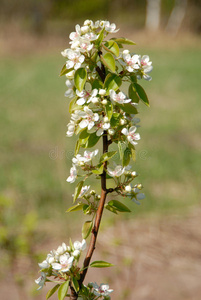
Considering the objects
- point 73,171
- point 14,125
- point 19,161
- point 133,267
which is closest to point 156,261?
point 133,267

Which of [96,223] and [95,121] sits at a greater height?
[95,121]

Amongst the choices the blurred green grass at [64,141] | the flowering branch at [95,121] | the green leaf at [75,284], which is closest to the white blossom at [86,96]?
the flowering branch at [95,121]

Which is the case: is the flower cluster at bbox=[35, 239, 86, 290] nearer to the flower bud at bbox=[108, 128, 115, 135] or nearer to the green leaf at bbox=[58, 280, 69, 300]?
the green leaf at bbox=[58, 280, 69, 300]

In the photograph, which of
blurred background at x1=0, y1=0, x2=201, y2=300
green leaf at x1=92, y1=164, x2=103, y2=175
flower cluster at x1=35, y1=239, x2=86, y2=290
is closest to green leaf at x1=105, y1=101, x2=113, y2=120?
green leaf at x1=92, y1=164, x2=103, y2=175

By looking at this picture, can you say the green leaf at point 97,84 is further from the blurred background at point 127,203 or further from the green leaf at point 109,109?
the blurred background at point 127,203

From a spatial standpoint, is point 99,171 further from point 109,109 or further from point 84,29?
point 84,29

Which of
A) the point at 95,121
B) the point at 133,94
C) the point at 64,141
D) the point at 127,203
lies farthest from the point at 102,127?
the point at 64,141

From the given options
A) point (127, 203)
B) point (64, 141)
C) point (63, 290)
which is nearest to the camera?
point (63, 290)

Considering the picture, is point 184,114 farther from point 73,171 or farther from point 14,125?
point 73,171
